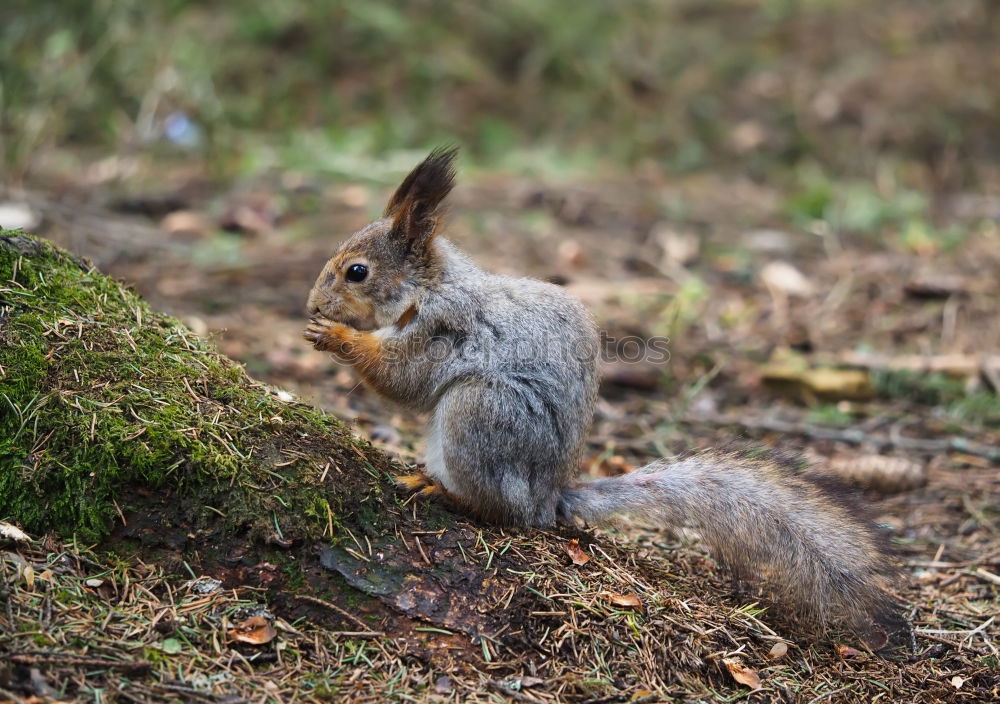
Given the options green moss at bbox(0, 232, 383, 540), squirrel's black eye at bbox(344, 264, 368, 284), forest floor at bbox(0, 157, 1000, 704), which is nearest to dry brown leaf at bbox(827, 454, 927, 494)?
forest floor at bbox(0, 157, 1000, 704)

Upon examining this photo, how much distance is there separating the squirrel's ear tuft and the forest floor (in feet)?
2.36

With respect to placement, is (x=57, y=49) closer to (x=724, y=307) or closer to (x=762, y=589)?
(x=724, y=307)

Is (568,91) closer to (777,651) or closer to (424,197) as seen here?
(424,197)

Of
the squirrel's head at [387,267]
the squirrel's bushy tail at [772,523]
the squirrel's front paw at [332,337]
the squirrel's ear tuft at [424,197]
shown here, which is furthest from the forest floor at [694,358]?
the squirrel's ear tuft at [424,197]

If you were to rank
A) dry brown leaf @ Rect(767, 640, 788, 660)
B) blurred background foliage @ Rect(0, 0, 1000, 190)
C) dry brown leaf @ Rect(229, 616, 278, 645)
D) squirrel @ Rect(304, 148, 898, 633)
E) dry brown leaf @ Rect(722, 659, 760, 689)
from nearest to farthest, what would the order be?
dry brown leaf @ Rect(229, 616, 278, 645) < dry brown leaf @ Rect(722, 659, 760, 689) < dry brown leaf @ Rect(767, 640, 788, 660) < squirrel @ Rect(304, 148, 898, 633) < blurred background foliage @ Rect(0, 0, 1000, 190)

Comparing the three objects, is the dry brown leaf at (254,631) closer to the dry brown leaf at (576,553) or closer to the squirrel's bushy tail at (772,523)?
the dry brown leaf at (576,553)

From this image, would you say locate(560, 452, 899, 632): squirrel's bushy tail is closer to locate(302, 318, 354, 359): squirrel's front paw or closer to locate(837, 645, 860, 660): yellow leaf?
locate(837, 645, 860, 660): yellow leaf

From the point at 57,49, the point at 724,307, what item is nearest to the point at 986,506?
the point at 724,307

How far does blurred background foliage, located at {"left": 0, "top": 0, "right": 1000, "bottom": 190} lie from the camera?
7909 mm

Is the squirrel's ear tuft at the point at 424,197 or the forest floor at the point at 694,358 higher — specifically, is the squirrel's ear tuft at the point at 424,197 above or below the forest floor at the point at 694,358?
above

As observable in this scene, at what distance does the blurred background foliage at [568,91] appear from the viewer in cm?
791

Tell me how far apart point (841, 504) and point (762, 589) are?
→ 1.26 ft

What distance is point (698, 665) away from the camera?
8.83 feet

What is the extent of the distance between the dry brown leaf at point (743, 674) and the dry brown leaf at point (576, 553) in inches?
20.1
